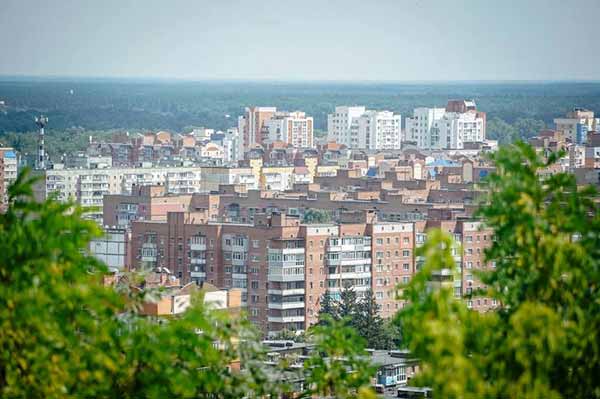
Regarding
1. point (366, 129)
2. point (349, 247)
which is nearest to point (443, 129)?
point (366, 129)

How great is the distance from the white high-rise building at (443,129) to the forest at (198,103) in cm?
179

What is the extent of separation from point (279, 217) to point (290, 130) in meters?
42.5

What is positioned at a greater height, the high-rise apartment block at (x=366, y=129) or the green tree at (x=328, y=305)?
the high-rise apartment block at (x=366, y=129)

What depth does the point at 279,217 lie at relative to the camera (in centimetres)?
2541

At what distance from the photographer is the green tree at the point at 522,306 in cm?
513

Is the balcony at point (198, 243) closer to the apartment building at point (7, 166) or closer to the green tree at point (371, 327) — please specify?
the green tree at point (371, 327)

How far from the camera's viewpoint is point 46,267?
557 cm

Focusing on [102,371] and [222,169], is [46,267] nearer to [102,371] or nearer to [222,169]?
[102,371]

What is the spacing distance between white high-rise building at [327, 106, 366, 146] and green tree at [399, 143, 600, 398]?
6539 cm

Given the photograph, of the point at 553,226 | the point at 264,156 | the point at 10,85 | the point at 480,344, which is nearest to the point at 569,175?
the point at 553,226

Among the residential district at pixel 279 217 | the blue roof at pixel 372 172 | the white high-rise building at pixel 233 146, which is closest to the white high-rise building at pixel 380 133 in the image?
the white high-rise building at pixel 233 146

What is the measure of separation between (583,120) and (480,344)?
60129 millimetres

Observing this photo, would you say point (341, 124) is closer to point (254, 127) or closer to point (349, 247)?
point (254, 127)

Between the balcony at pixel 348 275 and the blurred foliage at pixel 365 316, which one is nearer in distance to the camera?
the blurred foliage at pixel 365 316
